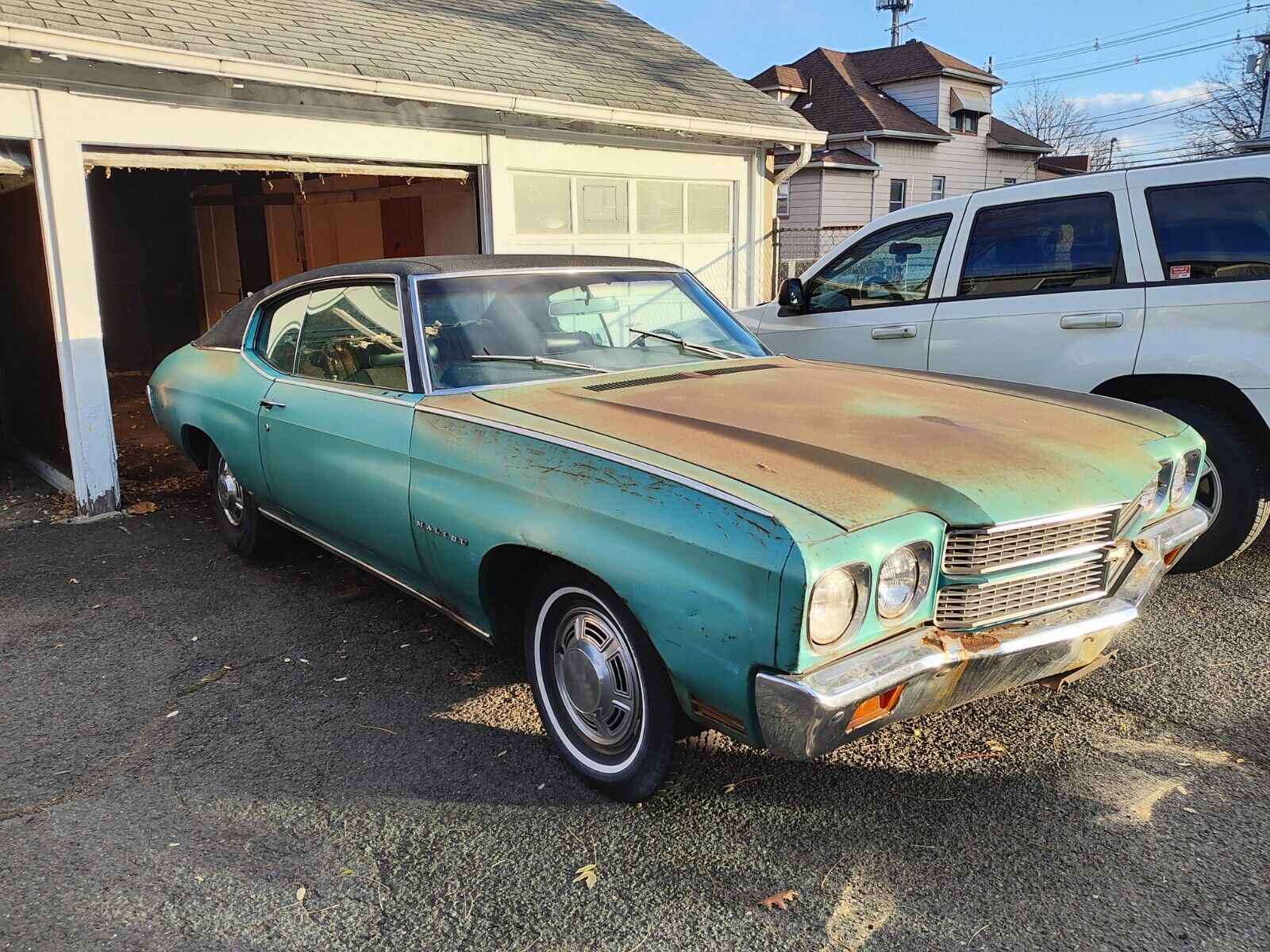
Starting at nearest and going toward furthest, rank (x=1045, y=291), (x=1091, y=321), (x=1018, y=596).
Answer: (x=1018, y=596)
(x=1091, y=321)
(x=1045, y=291)

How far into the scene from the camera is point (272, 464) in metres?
4.39

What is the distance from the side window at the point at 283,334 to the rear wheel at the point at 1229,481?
4093mm

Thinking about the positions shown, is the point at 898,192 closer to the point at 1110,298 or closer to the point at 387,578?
the point at 1110,298

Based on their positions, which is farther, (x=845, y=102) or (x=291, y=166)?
(x=845, y=102)

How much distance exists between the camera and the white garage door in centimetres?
900

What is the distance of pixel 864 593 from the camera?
2338 millimetres

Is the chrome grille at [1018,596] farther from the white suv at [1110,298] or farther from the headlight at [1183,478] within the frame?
the white suv at [1110,298]

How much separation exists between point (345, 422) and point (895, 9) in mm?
56344

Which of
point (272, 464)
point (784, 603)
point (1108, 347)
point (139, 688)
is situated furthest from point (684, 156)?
point (784, 603)

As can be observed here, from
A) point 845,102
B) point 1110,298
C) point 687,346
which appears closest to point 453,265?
point 687,346

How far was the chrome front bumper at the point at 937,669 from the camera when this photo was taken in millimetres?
2268

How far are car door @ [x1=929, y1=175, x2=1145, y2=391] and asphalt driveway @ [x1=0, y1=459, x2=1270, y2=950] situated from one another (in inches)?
54.9

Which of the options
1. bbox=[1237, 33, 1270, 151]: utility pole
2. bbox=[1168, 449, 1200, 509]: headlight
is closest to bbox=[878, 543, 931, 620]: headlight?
bbox=[1168, 449, 1200, 509]: headlight

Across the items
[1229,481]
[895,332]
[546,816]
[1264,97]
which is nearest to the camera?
[546,816]
